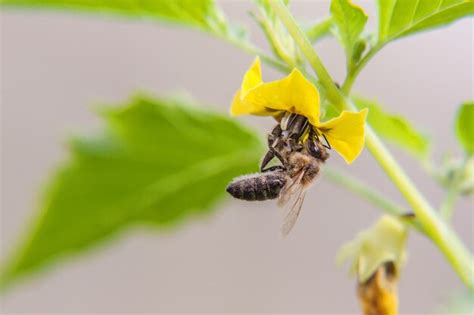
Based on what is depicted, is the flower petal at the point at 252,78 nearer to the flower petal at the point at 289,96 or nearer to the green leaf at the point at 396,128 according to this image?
the flower petal at the point at 289,96

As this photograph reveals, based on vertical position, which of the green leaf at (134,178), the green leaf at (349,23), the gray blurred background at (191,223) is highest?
the gray blurred background at (191,223)

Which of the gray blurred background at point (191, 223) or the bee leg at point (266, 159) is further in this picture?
the gray blurred background at point (191, 223)

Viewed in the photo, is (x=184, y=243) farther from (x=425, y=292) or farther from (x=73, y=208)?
(x=73, y=208)

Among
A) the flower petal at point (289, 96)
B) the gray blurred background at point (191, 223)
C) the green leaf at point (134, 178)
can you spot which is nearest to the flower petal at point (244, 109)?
the flower petal at point (289, 96)

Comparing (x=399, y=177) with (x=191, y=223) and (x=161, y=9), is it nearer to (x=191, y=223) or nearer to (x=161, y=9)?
(x=161, y=9)

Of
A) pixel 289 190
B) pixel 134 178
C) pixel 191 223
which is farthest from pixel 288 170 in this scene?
pixel 191 223

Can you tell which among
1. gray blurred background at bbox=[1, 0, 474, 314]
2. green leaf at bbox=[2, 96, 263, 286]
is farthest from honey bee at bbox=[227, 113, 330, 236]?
gray blurred background at bbox=[1, 0, 474, 314]

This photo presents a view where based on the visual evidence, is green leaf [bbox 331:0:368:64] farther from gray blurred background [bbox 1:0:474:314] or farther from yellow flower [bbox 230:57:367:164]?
gray blurred background [bbox 1:0:474:314]
